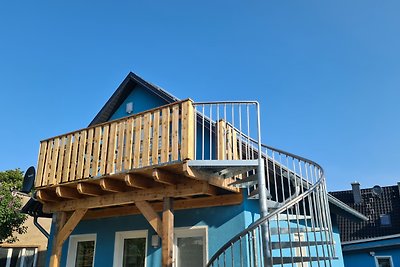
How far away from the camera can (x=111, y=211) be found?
24.7 feet

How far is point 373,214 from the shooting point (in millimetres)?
13750

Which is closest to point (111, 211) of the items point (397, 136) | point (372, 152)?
point (397, 136)

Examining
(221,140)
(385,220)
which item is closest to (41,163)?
(221,140)

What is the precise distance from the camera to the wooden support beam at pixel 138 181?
218 inches

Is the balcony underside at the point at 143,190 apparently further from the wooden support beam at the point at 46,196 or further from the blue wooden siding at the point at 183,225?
the blue wooden siding at the point at 183,225

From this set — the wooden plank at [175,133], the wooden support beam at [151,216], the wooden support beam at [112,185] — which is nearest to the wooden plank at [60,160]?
the wooden support beam at [112,185]

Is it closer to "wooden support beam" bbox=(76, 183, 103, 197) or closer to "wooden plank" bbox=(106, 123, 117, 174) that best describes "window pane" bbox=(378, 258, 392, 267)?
"wooden support beam" bbox=(76, 183, 103, 197)

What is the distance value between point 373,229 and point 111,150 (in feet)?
36.2

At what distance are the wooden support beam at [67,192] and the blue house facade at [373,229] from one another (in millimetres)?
9147

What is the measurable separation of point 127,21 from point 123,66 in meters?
1.34

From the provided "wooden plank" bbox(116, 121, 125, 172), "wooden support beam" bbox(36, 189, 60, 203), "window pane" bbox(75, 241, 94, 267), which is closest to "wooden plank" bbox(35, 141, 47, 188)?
"wooden support beam" bbox(36, 189, 60, 203)

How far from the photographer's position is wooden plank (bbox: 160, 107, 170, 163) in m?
5.25

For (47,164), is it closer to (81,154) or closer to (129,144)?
(81,154)

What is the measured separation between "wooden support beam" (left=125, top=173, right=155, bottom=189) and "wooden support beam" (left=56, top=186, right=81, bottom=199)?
1.76 m
